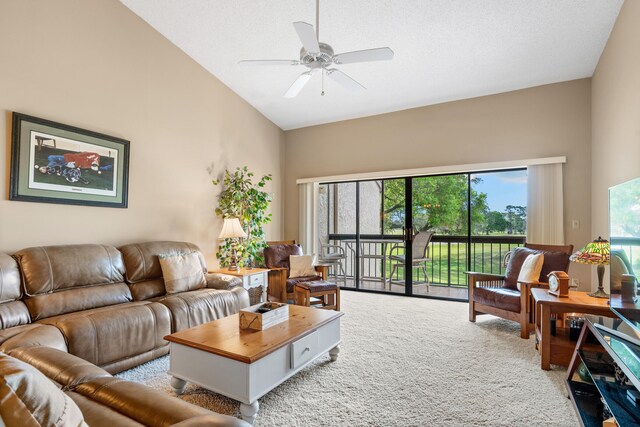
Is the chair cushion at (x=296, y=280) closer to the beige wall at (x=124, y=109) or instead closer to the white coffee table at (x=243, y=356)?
the beige wall at (x=124, y=109)

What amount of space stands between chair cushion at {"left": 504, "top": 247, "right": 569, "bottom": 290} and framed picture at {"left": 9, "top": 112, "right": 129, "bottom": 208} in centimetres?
434

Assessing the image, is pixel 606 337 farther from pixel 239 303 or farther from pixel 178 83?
pixel 178 83

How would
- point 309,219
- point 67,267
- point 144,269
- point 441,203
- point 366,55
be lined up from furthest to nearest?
point 309,219 < point 441,203 < point 144,269 < point 67,267 < point 366,55

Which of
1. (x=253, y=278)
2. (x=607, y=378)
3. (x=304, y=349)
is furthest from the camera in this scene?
(x=253, y=278)

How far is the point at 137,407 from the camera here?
111 cm

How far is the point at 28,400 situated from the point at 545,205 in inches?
189

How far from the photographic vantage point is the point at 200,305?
9.88 feet

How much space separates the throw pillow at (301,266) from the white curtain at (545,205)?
280cm

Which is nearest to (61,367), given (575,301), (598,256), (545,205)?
(575,301)

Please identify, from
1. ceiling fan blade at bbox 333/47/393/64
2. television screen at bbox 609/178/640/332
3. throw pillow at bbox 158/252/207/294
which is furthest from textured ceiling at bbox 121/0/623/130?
throw pillow at bbox 158/252/207/294

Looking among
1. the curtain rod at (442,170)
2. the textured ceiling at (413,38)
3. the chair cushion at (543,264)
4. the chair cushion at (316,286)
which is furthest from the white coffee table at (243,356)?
the curtain rod at (442,170)

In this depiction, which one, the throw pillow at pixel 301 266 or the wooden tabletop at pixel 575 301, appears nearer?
the wooden tabletop at pixel 575 301

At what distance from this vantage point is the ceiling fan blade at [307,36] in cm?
216

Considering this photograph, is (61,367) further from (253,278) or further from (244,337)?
(253,278)
